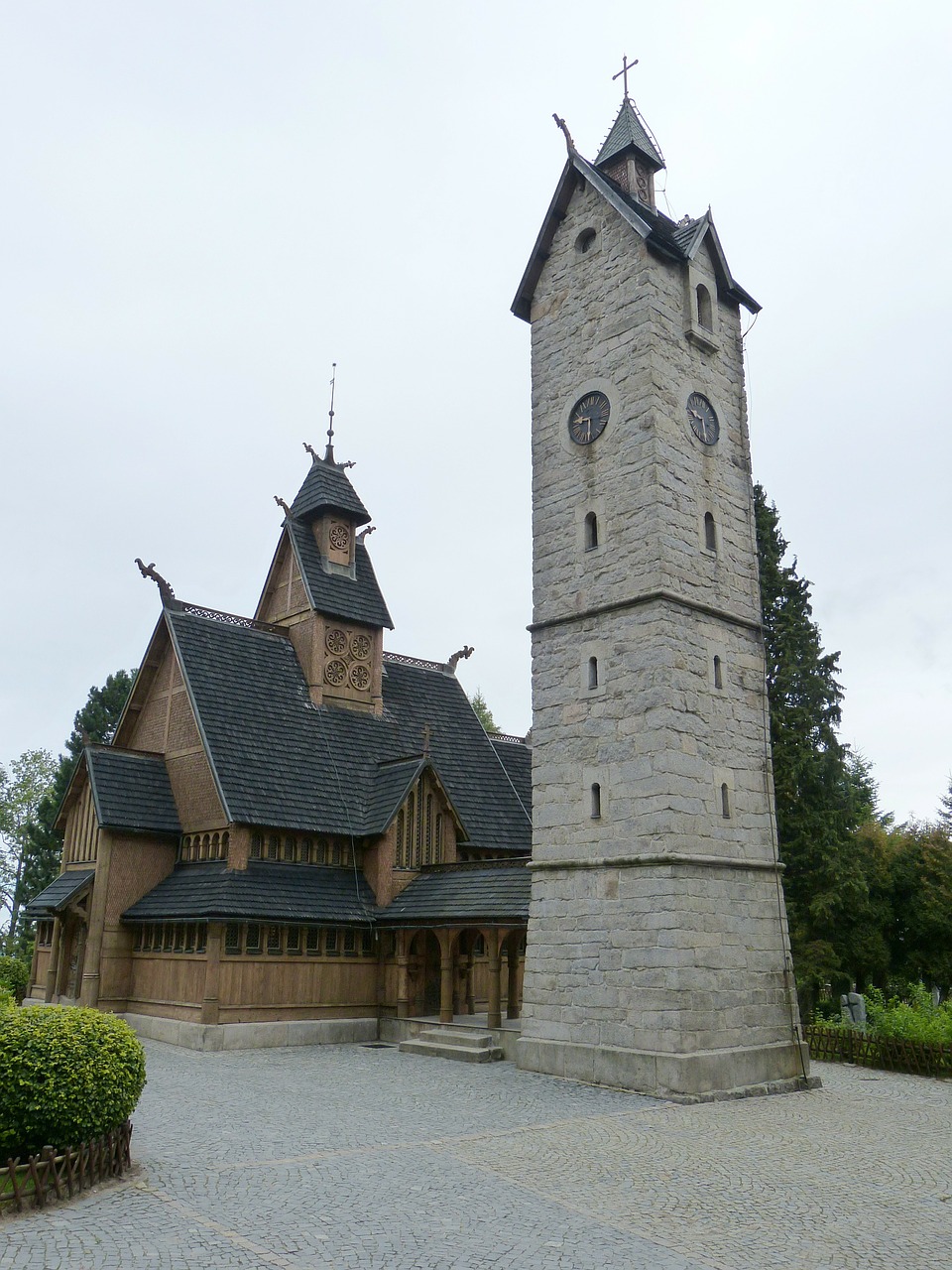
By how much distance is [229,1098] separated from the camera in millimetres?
14258

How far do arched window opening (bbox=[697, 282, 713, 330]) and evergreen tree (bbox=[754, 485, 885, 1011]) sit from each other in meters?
9.67

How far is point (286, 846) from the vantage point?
22.7 meters

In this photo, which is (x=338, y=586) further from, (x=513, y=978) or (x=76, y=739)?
(x=76, y=739)

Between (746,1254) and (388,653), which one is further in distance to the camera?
(388,653)

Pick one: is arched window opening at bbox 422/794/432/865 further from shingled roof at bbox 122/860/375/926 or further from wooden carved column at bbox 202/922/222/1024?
wooden carved column at bbox 202/922/222/1024

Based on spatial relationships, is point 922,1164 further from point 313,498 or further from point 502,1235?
point 313,498

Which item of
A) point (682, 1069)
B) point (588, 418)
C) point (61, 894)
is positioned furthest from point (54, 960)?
point (588, 418)

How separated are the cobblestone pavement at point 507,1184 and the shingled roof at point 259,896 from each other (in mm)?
5179

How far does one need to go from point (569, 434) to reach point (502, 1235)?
14.1m

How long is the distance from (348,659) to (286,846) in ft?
21.1

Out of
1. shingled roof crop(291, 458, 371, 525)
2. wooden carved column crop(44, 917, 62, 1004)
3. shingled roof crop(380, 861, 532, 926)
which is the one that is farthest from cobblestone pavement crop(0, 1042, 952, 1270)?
shingled roof crop(291, 458, 371, 525)

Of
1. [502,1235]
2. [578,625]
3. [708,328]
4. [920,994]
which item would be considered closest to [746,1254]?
[502,1235]

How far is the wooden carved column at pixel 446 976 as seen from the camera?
818 inches

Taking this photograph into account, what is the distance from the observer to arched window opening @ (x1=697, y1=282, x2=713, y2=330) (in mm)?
19656
